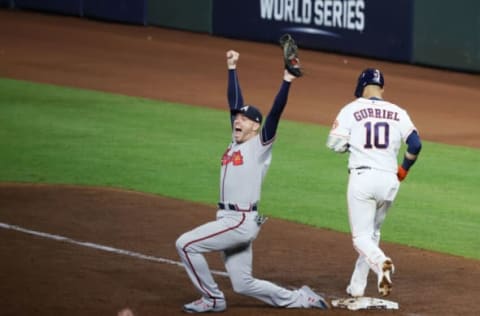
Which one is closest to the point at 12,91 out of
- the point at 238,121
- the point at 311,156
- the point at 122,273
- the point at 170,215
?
the point at 311,156

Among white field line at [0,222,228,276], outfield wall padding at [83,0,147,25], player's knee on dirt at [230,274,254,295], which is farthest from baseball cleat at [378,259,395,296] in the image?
outfield wall padding at [83,0,147,25]

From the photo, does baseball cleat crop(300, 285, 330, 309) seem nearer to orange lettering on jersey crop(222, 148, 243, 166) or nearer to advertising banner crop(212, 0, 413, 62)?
orange lettering on jersey crop(222, 148, 243, 166)

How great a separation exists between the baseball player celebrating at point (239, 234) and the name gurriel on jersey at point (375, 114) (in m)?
0.72

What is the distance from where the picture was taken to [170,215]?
13.9 m

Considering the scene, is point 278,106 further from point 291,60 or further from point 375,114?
point 375,114

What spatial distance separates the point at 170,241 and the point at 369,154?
306cm

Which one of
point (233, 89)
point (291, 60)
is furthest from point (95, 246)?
point (291, 60)

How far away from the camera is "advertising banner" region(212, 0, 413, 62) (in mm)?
25125

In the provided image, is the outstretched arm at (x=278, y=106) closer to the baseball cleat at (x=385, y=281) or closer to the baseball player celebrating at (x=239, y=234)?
the baseball player celebrating at (x=239, y=234)

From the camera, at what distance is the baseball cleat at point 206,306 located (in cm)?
996

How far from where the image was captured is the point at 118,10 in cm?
3127

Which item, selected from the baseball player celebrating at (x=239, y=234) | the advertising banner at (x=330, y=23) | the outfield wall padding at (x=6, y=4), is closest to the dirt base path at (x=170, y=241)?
the baseball player celebrating at (x=239, y=234)

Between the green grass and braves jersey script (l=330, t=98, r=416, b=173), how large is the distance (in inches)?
102

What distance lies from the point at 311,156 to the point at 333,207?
296 centimetres
